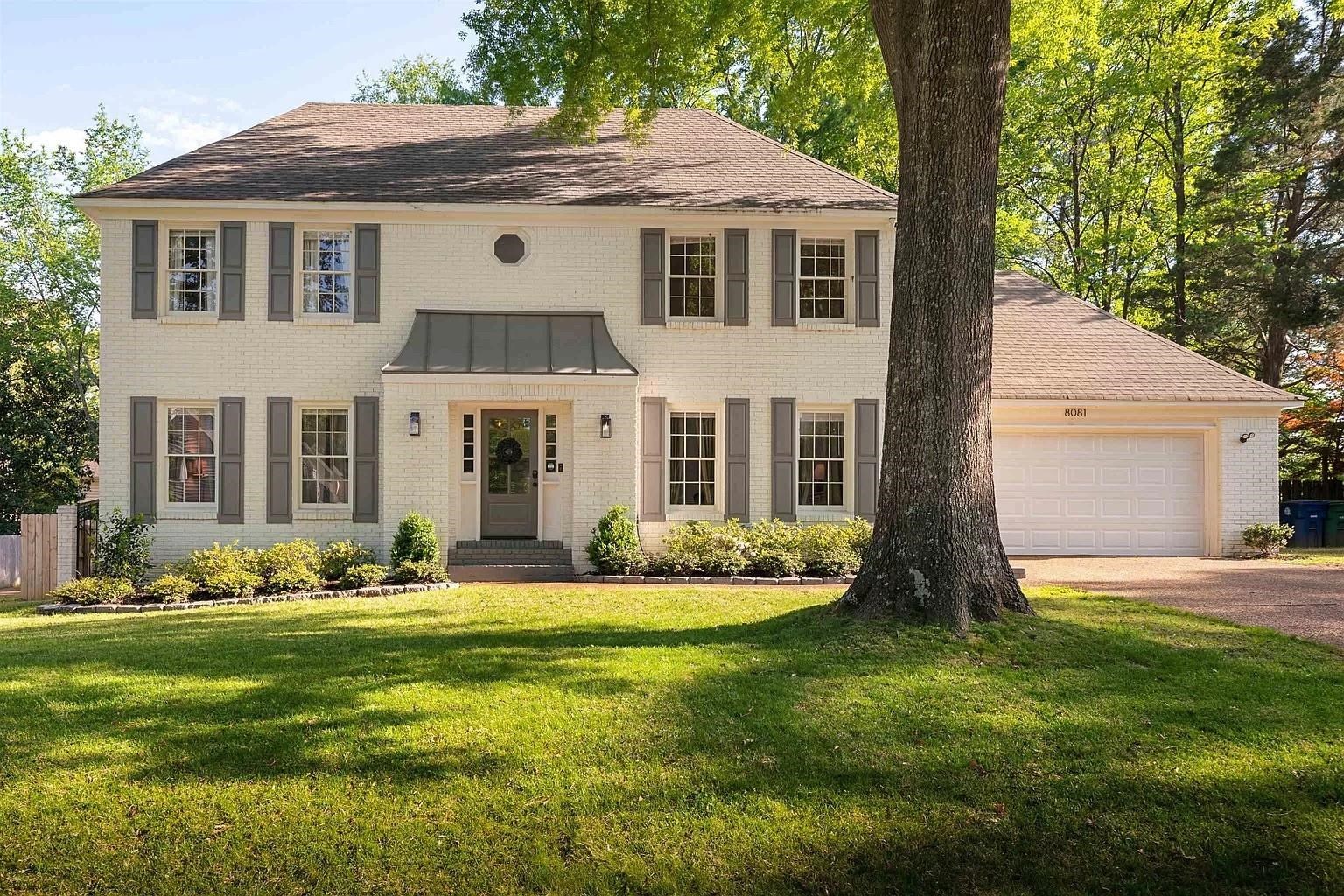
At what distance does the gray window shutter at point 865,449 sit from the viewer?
1354cm

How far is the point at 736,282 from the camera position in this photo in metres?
13.5

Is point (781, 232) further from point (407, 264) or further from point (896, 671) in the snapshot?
point (896, 671)

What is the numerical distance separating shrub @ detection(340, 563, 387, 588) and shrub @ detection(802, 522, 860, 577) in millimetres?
5874

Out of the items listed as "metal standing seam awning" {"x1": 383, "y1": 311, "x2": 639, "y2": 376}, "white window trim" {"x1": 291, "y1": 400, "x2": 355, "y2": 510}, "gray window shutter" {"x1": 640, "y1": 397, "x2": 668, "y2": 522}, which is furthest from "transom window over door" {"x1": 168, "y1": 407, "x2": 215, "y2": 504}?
"gray window shutter" {"x1": 640, "y1": 397, "x2": 668, "y2": 522}

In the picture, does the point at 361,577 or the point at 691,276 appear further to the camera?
the point at 691,276

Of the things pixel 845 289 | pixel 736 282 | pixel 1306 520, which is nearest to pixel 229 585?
pixel 736 282

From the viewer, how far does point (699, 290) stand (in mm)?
13719

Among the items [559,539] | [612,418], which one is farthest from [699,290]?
[559,539]

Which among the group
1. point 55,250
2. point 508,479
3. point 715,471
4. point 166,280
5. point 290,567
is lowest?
point 290,567

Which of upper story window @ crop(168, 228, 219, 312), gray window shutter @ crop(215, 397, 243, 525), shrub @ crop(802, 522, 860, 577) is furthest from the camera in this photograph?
upper story window @ crop(168, 228, 219, 312)

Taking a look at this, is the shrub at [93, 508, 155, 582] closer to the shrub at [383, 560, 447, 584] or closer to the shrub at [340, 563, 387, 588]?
the shrub at [340, 563, 387, 588]

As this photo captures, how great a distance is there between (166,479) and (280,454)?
1.76m

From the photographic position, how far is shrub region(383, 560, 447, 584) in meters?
11.6

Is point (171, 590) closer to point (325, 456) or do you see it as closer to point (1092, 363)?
point (325, 456)
